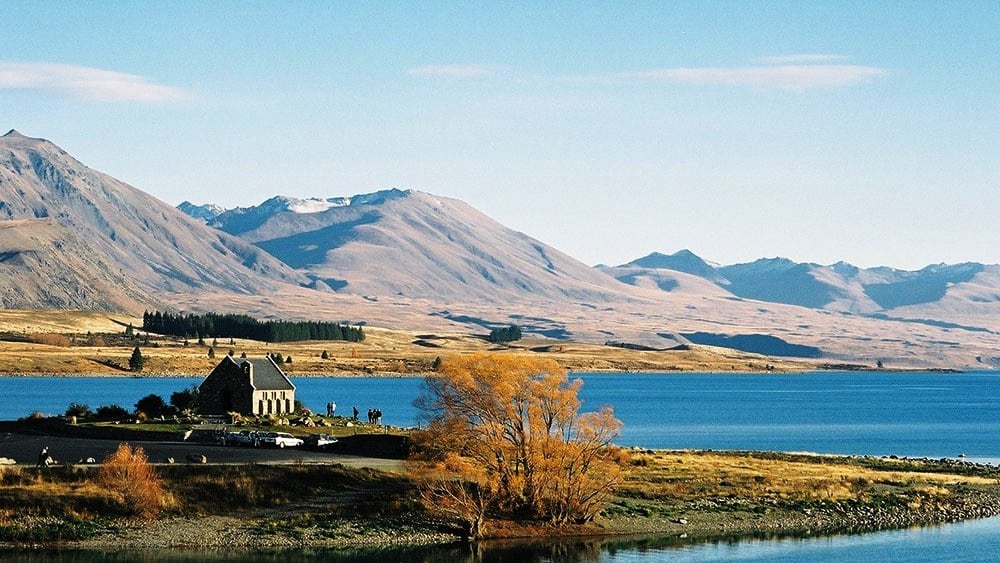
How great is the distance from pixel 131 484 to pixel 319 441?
21.2 metres

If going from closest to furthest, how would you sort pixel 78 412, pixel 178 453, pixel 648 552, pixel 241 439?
1. pixel 648 552
2. pixel 178 453
3. pixel 241 439
4. pixel 78 412

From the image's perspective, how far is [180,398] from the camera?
107812 mm

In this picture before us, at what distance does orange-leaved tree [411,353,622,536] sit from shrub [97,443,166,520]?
1252 centimetres

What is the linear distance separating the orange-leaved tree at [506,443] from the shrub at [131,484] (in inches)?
493

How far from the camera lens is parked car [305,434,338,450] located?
88250 millimetres

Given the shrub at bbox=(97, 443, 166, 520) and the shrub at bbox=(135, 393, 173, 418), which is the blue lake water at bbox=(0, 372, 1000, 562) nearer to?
the shrub at bbox=(97, 443, 166, 520)

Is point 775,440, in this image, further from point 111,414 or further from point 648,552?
point 648,552

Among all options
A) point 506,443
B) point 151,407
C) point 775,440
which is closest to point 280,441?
point 151,407

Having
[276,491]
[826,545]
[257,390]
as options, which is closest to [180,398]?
[257,390]

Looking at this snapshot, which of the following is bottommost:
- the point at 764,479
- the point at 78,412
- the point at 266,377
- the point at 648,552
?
the point at 648,552

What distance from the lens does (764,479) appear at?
87688 mm

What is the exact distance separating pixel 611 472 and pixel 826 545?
35.7 feet

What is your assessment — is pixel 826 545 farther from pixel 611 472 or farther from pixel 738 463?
pixel 738 463

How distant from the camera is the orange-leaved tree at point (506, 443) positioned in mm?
70750
